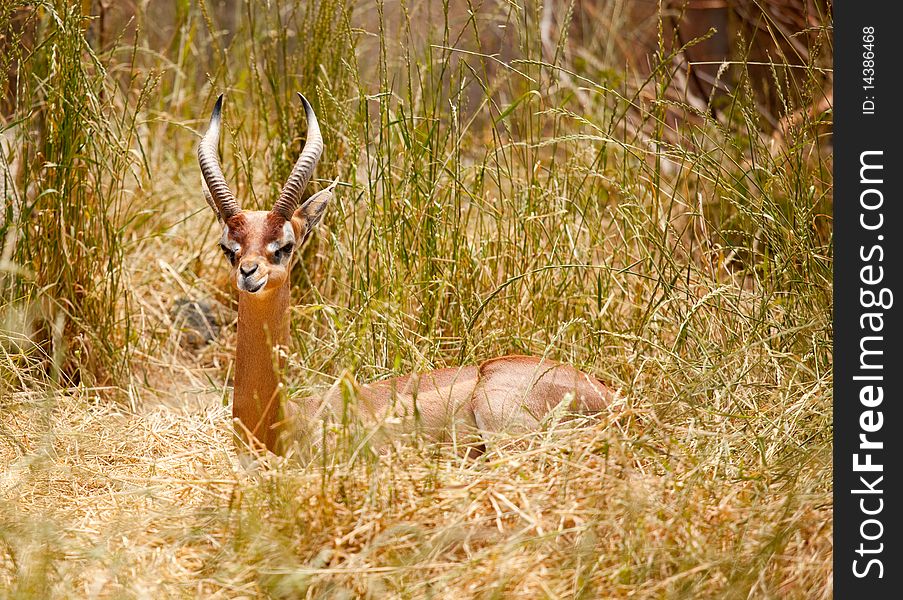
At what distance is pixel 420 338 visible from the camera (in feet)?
13.6

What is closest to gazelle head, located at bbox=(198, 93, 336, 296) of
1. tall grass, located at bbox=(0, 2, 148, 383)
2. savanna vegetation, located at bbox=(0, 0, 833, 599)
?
savanna vegetation, located at bbox=(0, 0, 833, 599)

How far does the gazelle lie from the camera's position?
3.47 m

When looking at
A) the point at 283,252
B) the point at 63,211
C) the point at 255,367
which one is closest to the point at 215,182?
the point at 283,252

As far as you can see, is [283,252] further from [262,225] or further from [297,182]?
[297,182]

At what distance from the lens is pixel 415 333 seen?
13.3 ft

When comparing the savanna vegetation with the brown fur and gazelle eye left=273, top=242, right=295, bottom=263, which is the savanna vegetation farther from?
gazelle eye left=273, top=242, right=295, bottom=263

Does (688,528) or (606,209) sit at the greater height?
(606,209)

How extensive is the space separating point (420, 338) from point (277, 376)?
2.62 ft

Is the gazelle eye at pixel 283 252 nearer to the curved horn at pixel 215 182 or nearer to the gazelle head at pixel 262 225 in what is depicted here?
the gazelle head at pixel 262 225

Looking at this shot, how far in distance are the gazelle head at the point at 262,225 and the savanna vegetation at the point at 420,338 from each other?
39 centimetres

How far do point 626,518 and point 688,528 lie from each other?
154 mm

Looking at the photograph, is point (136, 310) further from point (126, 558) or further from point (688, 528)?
point (688, 528)

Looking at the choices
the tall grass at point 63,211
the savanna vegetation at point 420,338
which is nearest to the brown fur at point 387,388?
the savanna vegetation at point 420,338
